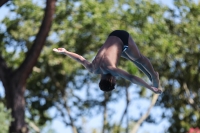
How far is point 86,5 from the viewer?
17797 millimetres

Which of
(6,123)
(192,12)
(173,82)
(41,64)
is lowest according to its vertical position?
(173,82)

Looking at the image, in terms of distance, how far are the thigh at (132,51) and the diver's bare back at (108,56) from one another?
0.52ft

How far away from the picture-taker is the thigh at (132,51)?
270 inches

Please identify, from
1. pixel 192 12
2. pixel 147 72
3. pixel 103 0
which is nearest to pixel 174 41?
pixel 192 12

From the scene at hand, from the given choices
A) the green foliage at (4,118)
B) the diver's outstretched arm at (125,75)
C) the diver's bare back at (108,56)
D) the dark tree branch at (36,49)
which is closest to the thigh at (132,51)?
the diver's bare back at (108,56)

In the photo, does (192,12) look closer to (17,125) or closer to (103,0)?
(103,0)

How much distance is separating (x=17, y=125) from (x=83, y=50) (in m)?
5.24

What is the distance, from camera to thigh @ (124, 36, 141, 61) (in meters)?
6.85

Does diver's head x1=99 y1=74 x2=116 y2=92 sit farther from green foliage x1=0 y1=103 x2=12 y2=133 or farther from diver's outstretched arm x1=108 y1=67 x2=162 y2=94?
green foliage x1=0 y1=103 x2=12 y2=133

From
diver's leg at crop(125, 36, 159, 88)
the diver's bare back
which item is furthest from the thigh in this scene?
the diver's bare back

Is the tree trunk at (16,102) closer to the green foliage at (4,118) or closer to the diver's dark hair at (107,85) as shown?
the green foliage at (4,118)

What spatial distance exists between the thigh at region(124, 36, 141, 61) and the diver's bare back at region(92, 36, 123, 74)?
6.2 inches

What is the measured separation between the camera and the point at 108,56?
6609 mm

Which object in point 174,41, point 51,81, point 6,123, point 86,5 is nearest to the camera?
point 6,123
